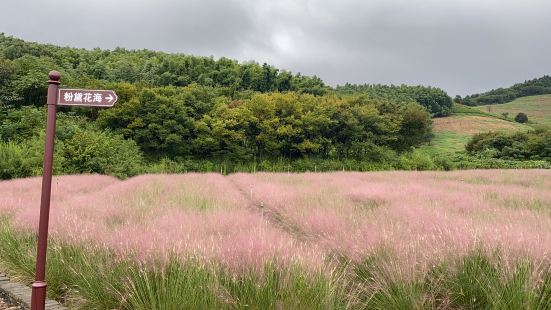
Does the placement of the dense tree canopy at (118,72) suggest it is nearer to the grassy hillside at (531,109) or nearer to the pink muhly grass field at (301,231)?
the pink muhly grass field at (301,231)

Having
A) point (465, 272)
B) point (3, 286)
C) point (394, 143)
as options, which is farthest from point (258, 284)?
point (394, 143)

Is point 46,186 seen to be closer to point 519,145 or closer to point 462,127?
point 519,145

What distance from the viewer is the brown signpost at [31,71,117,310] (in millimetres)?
3770

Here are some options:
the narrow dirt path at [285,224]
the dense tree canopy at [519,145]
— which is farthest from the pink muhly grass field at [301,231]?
the dense tree canopy at [519,145]

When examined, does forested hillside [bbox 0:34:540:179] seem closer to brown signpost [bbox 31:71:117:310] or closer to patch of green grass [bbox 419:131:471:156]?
patch of green grass [bbox 419:131:471:156]

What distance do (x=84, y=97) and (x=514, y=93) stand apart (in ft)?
500

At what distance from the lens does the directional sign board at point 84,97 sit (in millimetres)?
3867

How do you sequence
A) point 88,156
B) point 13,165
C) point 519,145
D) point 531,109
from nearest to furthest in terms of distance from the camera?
point 13,165 → point 88,156 → point 519,145 → point 531,109

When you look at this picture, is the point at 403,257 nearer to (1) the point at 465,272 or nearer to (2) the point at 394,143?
(1) the point at 465,272

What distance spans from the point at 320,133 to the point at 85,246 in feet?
142

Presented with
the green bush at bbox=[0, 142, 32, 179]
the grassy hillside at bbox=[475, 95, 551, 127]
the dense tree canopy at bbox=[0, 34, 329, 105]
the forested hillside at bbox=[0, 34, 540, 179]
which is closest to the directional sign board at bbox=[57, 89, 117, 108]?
the green bush at bbox=[0, 142, 32, 179]

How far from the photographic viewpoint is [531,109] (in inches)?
4200

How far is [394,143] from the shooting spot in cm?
5322

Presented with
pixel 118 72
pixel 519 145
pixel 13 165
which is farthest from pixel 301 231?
pixel 118 72
